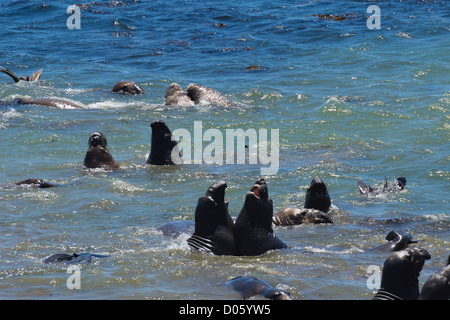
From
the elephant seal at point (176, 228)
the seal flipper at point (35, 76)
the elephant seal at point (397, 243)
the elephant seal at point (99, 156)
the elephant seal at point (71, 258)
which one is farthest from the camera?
the seal flipper at point (35, 76)

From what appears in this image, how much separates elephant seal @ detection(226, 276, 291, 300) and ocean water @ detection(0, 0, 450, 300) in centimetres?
10

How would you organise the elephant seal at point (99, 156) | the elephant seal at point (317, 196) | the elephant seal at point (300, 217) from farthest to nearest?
the elephant seal at point (99, 156) < the elephant seal at point (317, 196) < the elephant seal at point (300, 217)

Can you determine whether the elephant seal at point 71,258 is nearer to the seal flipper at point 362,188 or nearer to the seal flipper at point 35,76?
the seal flipper at point 362,188

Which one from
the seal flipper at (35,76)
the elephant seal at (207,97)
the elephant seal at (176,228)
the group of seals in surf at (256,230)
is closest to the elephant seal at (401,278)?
the group of seals in surf at (256,230)

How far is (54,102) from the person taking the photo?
16266 millimetres

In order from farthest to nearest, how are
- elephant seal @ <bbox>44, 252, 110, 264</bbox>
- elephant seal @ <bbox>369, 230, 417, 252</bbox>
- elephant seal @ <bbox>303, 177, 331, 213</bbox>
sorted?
elephant seal @ <bbox>303, 177, 331, 213</bbox>
elephant seal @ <bbox>369, 230, 417, 252</bbox>
elephant seal @ <bbox>44, 252, 110, 264</bbox>

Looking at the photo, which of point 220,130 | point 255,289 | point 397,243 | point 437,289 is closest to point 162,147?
point 220,130

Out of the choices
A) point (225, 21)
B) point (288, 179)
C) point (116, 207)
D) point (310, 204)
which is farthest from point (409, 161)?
point (225, 21)

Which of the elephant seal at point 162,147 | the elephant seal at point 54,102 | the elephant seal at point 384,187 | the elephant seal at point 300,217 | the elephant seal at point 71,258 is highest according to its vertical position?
the elephant seal at point 54,102

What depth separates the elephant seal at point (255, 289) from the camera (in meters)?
5.88

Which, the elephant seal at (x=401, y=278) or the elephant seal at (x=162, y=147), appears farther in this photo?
the elephant seal at (x=162, y=147)

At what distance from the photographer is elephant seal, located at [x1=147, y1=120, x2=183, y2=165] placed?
38.3ft

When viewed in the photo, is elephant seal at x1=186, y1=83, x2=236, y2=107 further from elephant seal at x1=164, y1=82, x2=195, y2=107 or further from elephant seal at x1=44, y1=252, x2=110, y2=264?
elephant seal at x1=44, y1=252, x2=110, y2=264

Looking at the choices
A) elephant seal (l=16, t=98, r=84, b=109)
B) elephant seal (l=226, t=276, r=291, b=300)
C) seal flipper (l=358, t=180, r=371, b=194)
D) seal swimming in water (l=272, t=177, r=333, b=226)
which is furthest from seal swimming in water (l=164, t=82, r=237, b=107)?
elephant seal (l=226, t=276, r=291, b=300)
